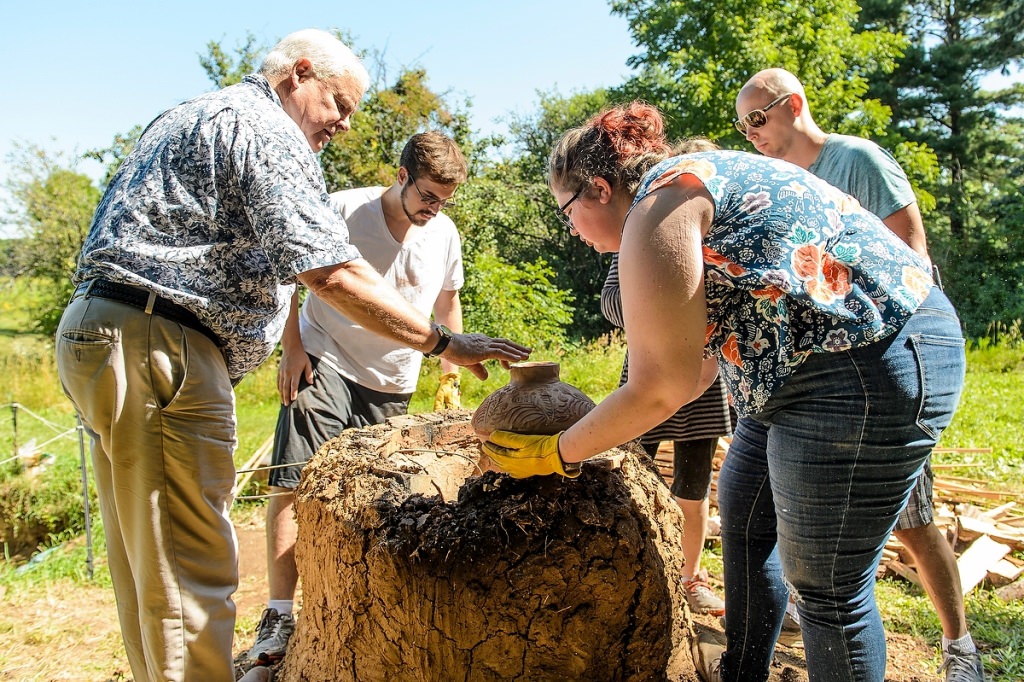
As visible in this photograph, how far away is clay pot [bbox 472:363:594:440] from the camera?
2.15 meters

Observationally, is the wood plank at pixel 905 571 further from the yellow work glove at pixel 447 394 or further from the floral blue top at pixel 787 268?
the floral blue top at pixel 787 268

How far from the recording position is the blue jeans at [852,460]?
1592 millimetres

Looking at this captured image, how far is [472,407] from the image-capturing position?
7746 millimetres

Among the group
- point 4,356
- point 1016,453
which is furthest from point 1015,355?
point 4,356

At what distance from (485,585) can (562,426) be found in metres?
0.51

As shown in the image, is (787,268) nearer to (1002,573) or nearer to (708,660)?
(708,660)

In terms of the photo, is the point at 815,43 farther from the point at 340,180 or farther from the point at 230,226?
the point at 230,226

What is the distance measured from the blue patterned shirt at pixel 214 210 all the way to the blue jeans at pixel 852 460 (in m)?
1.27

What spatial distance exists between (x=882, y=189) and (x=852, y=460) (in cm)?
155

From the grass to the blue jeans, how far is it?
1.62 m

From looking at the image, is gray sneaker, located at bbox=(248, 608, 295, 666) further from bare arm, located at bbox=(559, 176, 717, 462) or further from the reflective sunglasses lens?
the reflective sunglasses lens

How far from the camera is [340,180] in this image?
1280 centimetres

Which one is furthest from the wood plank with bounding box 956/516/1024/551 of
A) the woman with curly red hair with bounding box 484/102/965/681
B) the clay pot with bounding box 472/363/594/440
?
the clay pot with bounding box 472/363/594/440

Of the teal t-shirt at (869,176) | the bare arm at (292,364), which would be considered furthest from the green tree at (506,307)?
the teal t-shirt at (869,176)
